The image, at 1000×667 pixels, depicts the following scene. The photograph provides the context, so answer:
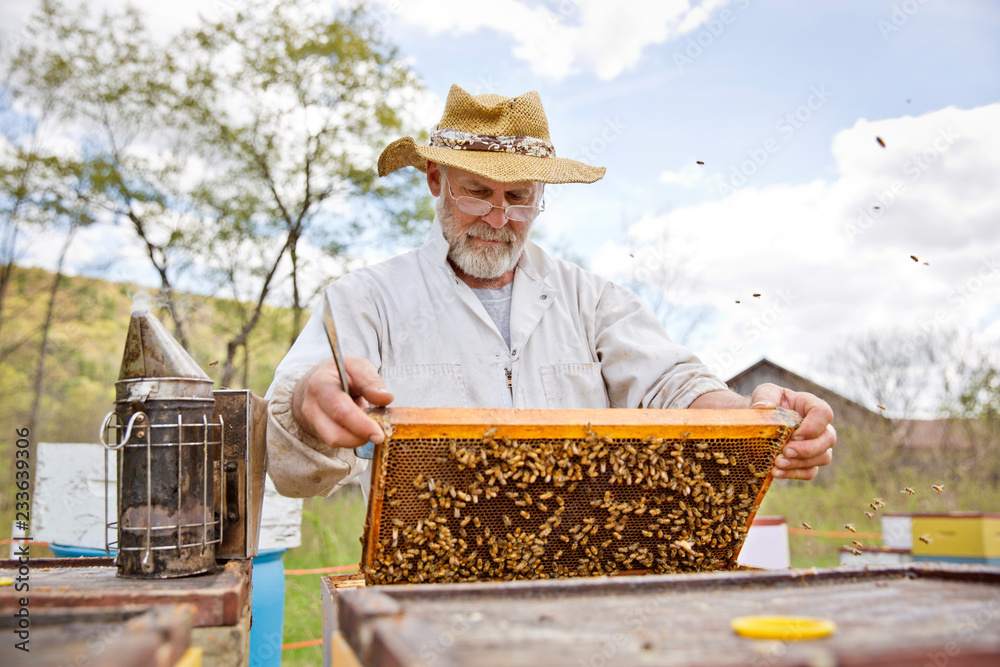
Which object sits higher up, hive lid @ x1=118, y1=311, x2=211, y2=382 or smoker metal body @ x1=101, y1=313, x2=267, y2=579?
hive lid @ x1=118, y1=311, x2=211, y2=382

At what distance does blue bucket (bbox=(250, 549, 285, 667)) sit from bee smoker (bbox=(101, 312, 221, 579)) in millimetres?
2686

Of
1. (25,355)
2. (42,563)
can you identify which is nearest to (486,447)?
(42,563)

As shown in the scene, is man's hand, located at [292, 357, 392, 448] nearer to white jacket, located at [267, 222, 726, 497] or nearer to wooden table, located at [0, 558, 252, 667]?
wooden table, located at [0, 558, 252, 667]

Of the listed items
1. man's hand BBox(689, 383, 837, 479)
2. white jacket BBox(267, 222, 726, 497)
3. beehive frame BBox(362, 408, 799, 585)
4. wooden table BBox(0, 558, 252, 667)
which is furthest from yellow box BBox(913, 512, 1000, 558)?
wooden table BBox(0, 558, 252, 667)

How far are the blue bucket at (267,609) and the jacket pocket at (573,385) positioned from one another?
261cm

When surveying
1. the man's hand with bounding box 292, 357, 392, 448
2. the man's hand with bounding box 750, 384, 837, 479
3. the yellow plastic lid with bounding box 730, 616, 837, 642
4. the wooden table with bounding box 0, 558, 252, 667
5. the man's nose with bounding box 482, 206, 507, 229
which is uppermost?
the man's nose with bounding box 482, 206, 507, 229

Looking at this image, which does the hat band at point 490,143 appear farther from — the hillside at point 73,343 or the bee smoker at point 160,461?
the hillside at point 73,343

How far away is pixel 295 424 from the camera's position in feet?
9.02

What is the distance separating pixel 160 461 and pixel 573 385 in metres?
2.06

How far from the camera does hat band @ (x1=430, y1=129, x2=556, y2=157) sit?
3.75m

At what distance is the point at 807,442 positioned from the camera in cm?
278

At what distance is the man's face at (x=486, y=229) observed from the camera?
366cm

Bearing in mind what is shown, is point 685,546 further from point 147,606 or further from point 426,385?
point 147,606

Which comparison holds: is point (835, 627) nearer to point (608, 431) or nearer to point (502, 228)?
point (608, 431)
